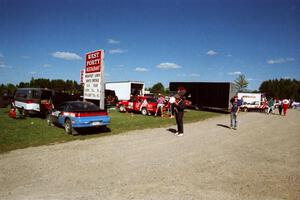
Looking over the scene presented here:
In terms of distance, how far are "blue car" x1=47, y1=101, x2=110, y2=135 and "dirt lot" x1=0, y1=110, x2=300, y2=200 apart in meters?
1.53

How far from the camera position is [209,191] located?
4602 mm

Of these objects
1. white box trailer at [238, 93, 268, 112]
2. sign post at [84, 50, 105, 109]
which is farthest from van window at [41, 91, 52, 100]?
white box trailer at [238, 93, 268, 112]

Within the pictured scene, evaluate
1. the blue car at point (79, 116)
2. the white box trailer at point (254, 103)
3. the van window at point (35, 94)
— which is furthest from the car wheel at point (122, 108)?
the white box trailer at point (254, 103)

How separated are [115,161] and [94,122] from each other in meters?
4.47

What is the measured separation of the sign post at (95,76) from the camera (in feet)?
44.3

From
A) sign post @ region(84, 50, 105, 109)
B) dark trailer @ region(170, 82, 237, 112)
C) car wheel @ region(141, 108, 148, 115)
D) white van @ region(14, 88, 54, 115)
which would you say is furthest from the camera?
dark trailer @ region(170, 82, 237, 112)

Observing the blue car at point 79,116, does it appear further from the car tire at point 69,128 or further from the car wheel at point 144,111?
the car wheel at point 144,111

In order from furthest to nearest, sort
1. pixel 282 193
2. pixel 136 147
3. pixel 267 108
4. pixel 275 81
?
pixel 275 81, pixel 267 108, pixel 136 147, pixel 282 193

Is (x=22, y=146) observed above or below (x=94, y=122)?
below

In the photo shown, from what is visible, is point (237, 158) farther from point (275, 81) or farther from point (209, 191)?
point (275, 81)

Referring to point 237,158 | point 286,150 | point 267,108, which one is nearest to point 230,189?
point 237,158

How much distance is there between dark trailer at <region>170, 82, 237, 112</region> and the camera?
2342cm

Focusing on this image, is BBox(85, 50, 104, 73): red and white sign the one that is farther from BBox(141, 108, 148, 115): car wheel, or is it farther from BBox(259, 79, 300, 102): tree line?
BBox(259, 79, 300, 102): tree line

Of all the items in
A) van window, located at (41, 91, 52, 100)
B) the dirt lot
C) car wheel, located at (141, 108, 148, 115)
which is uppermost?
van window, located at (41, 91, 52, 100)
